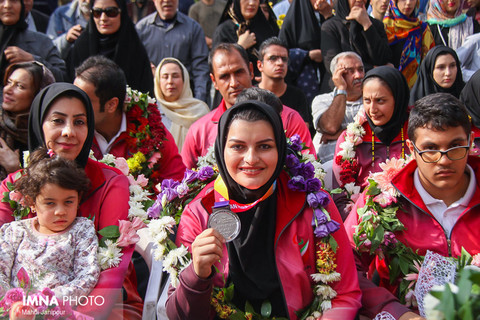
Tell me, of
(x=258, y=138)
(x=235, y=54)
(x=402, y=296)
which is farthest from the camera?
(x=235, y=54)

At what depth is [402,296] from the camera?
3.20m

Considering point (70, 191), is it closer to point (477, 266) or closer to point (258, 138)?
point (258, 138)

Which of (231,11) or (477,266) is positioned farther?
(231,11)

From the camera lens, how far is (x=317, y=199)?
3.01 m

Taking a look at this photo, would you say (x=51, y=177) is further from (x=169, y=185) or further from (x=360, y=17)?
(x=360, y=17)

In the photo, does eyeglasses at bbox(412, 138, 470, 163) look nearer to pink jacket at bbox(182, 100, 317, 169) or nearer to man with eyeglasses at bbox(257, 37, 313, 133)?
pink jacket at bbox(182, 100, 317, 169)

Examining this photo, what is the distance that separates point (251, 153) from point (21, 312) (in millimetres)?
1410

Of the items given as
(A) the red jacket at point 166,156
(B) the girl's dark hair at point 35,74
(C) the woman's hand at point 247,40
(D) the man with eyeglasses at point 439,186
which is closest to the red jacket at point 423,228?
(D) the man with eyeglasses at point 439,186

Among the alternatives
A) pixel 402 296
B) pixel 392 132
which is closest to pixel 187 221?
pixel 402 296

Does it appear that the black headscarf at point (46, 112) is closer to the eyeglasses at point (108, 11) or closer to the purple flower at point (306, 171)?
the purple flower at point (306, 171)

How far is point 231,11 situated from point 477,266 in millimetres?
5161

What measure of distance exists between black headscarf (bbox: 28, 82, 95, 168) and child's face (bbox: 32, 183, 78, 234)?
450mm

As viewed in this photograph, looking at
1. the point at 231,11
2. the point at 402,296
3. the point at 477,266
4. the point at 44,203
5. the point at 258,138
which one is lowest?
the point at 402,296

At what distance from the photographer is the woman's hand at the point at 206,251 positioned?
2602 mm
